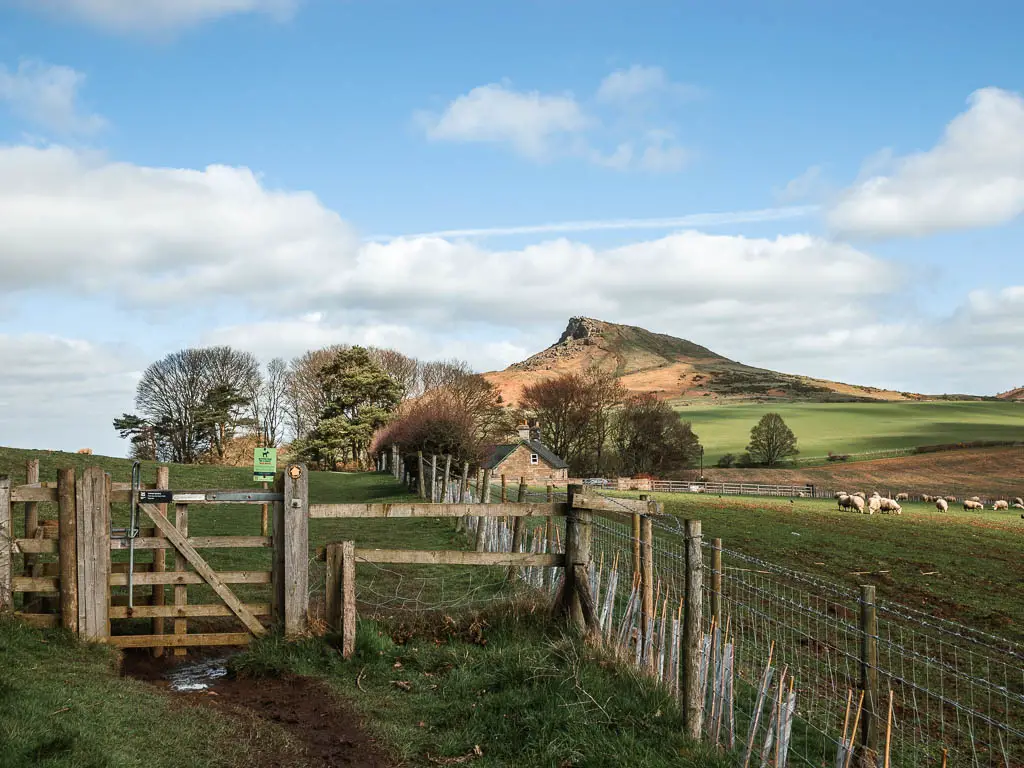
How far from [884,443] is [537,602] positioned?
99883mm

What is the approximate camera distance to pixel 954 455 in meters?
82.8

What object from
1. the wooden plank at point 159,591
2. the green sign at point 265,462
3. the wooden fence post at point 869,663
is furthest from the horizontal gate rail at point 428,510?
the wooden fence post at point 869,663

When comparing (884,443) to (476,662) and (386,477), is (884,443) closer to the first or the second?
(386,477)

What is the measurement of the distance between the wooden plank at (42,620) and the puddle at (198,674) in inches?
52.6

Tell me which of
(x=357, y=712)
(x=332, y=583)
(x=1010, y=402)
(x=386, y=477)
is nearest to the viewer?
(x=357, y=712)

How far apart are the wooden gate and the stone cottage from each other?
62065 mm

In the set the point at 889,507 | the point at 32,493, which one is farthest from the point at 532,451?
the point at 32,493

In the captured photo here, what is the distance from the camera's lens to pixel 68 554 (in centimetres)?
932

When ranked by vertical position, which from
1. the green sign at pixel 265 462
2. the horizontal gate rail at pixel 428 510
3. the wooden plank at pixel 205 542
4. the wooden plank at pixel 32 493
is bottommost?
the wooden plank at pixel 205 542

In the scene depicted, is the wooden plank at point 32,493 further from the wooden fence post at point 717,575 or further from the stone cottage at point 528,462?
the stone cottage at point 528,462

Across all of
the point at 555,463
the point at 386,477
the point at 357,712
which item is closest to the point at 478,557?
the point at 357,712

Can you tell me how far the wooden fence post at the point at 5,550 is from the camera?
9133 mm

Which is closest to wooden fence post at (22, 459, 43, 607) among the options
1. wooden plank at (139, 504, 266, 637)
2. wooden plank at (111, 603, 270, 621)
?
wooden plank at (111, 603, 270, 621)

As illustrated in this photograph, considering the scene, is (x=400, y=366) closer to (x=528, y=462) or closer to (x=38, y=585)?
(x=528, y=462)
